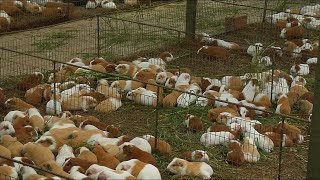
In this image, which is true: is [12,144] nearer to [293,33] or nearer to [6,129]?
[6,129]

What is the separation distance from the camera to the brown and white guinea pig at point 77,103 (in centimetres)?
654

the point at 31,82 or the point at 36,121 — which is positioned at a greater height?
the point at 31,82

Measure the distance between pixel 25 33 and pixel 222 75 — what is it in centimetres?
305

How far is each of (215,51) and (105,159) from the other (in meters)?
3.44

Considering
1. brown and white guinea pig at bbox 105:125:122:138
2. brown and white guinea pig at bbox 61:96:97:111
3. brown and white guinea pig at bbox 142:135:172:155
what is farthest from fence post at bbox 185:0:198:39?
brown and white guinea pig at bbox 142:135:172:155

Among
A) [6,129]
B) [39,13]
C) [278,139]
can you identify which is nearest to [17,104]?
[6,129]

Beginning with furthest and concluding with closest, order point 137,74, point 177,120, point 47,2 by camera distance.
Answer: point 47,2 → point 137,74 → point 177,120

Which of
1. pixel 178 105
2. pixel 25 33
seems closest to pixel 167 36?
pixel 25 33

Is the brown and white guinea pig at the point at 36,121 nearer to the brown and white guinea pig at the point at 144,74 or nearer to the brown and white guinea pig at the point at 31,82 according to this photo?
the brown and white guinea pig at the point at 31,82

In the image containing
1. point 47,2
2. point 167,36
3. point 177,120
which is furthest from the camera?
point 47,2

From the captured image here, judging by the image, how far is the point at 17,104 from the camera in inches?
249

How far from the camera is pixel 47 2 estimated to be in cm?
1044

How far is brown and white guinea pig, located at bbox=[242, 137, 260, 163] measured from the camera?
5484mm

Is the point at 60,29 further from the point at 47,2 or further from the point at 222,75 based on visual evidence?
the point at 222,75
